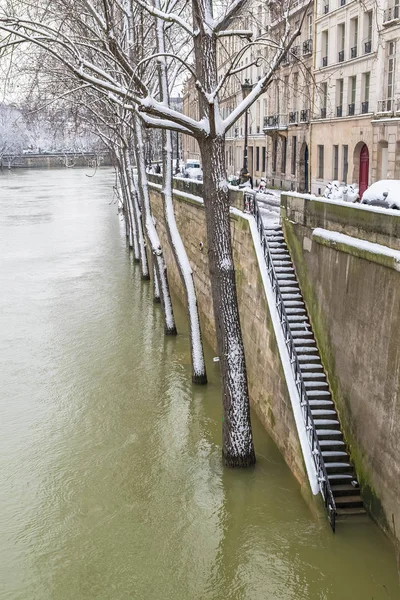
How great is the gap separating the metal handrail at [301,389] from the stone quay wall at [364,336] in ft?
1.81

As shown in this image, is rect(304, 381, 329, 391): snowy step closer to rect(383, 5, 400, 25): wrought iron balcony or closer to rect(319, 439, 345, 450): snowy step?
rect(319, 439, 345, 450): snowy step

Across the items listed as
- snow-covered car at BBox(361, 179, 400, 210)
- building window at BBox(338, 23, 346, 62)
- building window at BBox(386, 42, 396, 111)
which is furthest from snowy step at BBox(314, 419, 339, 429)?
building window at BBox(338, 23, 346, 62)

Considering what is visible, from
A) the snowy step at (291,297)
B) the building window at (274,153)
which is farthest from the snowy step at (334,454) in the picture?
the building window at (274,153)

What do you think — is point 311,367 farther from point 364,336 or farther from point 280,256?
point 280,256

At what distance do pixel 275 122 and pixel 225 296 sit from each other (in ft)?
109

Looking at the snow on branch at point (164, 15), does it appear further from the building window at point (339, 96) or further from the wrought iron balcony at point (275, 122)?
the wrought iron balcony at point (275, 122)

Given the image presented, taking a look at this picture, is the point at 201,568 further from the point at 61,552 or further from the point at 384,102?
the point at 384,102

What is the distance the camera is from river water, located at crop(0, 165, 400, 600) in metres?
8.48

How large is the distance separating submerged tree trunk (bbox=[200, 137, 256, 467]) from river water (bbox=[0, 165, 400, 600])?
3.86 feet

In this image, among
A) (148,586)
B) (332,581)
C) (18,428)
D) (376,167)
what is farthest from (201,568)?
(376,167)

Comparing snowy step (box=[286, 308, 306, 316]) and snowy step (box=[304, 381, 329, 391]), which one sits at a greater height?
snowy step (box=[286, 308, 306, 316])

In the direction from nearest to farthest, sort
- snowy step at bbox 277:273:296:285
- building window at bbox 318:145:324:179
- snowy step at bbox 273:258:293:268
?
snowy step at bbox 277:273:296:285, snowy step at bbox 273:258:293:268, building window at bbox 318:145:324:179

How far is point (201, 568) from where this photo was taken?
8.77 metres

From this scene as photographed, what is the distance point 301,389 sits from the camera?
10.4 metres
